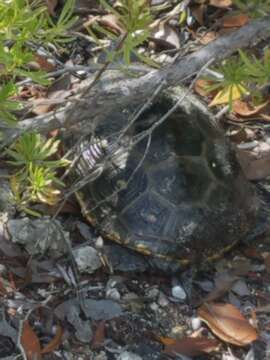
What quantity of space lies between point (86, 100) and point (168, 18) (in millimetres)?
1229

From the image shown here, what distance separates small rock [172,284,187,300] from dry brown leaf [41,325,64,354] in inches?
16.5

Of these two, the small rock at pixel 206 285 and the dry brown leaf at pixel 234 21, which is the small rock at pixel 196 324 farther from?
the dry brown leaf at pixel 234 21

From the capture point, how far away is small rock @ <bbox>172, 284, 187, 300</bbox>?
264cm

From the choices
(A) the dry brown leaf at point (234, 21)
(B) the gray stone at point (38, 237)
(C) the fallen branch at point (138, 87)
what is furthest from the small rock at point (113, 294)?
(A) the dry brown leaf at point (234, 21)

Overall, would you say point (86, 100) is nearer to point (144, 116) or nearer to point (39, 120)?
point (39, 120)

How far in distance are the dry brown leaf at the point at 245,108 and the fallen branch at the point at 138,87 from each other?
35.5 inches

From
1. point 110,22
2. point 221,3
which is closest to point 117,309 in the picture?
point 110,22

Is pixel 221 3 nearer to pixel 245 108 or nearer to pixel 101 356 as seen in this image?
pixel 245 108

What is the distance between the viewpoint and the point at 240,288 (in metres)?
2.70

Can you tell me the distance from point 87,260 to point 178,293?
1.10 ft

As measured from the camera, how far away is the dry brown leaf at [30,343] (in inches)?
93.3

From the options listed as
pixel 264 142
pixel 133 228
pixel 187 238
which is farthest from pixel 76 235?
pixel 264 142

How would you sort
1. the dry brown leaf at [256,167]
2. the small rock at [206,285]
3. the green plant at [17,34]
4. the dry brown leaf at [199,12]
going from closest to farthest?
the green plant at [17,34] < the small rock at [206,285] < the dry brown leaf at [256,167] < the dry brown leaf at [199,12]

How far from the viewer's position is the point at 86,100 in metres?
2.20
